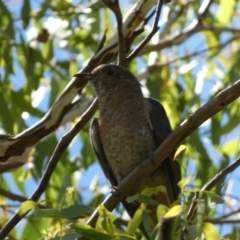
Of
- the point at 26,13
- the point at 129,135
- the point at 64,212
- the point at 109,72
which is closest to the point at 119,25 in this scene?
the point at 129,135

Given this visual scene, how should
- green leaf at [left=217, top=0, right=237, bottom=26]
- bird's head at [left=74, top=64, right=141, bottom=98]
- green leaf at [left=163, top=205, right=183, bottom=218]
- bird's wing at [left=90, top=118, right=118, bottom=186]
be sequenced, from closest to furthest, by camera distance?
green leaf at [left=163, top=205, right=183, bottom=218]
bird's wing at [left=90, top=118, right=118, bottom=186]
bird's head at [left=74, top=64, right=141, bottom=98]
green leaf at [left=217, top=0, right=237, bottom=26]

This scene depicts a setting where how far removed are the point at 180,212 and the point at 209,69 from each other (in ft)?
12.8

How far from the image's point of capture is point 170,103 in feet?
18.2

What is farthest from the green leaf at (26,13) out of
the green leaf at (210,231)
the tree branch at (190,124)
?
the green leaf at (210,231)

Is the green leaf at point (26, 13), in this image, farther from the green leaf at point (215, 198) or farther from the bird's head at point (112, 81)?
the green leaf at point (215, 198)

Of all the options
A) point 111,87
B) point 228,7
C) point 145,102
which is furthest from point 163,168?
point 228,7

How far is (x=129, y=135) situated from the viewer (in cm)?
466

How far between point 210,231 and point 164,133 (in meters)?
2.07

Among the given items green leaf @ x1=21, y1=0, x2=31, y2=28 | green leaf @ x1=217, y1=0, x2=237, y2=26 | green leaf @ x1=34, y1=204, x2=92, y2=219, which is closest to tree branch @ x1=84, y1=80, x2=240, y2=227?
green leaf @ x1=34, y1=204, x2=92, y2=219

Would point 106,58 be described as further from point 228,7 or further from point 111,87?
point 228,7

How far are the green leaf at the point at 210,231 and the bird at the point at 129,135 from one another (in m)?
1.89

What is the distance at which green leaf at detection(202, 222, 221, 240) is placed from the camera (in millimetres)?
2489

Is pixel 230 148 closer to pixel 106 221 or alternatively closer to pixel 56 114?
pixel 56 114

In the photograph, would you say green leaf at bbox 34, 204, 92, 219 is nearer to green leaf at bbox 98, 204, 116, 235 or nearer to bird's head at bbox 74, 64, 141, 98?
green leaf at bbox 98, 204, 116, 235
